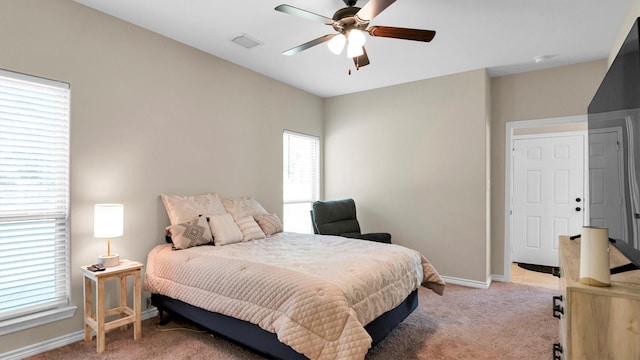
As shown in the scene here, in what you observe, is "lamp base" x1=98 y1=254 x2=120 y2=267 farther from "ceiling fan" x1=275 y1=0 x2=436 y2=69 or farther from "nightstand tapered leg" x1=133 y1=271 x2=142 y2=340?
"ceiling fan" x1=275 y1=0 x2=436 y2=69

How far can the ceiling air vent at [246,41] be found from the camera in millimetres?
3186

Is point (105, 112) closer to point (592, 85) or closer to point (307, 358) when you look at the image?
point (307, 358)

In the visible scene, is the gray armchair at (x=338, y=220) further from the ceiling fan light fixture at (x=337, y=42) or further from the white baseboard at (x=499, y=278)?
the ceiling fan light fixture at (x=337, y=42)

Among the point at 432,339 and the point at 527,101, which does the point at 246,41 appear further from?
the point at 527,101

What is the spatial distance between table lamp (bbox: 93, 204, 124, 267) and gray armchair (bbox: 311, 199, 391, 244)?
226 cm

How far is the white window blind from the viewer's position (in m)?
2.29

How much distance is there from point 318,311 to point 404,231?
3.01 m

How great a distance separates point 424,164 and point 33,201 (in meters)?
A: 4.12

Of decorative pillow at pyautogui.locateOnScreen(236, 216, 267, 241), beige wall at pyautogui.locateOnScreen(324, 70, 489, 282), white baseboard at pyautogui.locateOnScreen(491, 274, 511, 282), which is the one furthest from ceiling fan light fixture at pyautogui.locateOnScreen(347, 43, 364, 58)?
white baseboard at pyautogui.locateOnScreen(491, 274, 511, 282)

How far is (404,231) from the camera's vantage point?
463 centimetres

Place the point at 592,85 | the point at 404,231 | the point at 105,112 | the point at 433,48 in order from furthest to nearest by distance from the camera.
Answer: the point at 404,231
the point at 592,85
the point at 433,48
the point at 105,112

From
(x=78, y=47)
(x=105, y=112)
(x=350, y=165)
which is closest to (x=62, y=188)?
(x=105, y=112)

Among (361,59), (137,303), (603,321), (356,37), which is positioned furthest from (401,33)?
(137,303)

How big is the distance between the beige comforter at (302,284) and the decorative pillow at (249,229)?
0.19 metres
